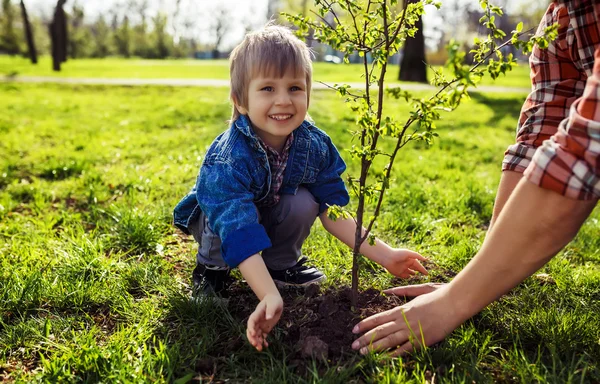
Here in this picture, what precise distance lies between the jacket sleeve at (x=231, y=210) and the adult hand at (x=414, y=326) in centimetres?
51

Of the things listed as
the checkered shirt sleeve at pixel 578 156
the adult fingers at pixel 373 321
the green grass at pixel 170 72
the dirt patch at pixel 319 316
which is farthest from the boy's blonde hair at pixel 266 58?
the green grass at pixel 170 72

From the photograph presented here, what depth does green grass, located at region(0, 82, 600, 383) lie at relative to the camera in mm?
1752

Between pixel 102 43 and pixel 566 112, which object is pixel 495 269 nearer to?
pixel 566 112

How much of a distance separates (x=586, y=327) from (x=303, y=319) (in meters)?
1.09

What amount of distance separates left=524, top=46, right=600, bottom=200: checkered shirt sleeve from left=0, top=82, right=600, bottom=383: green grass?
2.22ft

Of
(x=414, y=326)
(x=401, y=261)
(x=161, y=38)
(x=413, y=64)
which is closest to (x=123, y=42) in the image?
(x=161, y=38)

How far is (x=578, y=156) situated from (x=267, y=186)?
1.27 m

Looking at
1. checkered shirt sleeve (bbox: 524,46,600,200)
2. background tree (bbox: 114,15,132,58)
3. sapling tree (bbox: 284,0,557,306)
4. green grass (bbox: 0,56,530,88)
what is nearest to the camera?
checkered shirt sleeve (bbox: 524,46,600,200)

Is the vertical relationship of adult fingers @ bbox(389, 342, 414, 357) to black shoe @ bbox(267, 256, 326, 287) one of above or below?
above

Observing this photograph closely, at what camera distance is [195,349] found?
1.89 meters

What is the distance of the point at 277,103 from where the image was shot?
2061 mm

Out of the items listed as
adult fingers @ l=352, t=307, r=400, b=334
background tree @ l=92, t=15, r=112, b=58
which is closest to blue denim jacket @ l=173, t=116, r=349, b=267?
adult fingers @ l=352, t=307, r=400, b=334

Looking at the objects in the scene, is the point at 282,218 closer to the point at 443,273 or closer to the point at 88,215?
the point at 443,273

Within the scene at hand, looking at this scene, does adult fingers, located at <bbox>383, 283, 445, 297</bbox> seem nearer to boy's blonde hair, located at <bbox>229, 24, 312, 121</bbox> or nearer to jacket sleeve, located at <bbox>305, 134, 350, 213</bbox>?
jacket sleeve, located at <bbox>305, 134, 350, 213</bbox>
